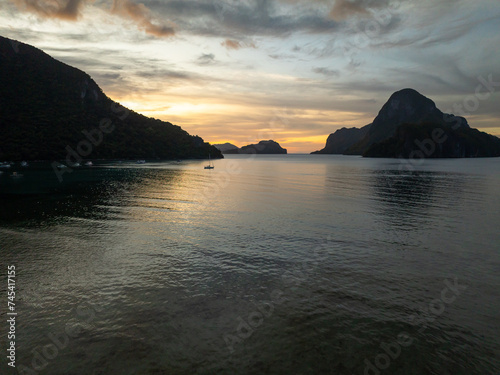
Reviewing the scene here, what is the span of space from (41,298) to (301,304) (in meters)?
18.1

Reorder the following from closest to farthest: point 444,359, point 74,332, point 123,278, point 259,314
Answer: point 444,359
point 74,332
point 259,314
point 123,278

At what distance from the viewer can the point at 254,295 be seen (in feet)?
66.3

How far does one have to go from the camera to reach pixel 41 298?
64.2ft

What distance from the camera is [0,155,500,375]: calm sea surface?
555 inches

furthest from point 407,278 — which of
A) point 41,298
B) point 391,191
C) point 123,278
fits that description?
point 391,191

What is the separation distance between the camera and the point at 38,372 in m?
13.1

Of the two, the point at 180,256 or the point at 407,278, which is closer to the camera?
the point at 407,278

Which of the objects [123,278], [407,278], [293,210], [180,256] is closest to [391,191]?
[293,210]

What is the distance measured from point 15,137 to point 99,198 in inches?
7545

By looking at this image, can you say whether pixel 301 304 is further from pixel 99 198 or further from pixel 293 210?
pixel 99 198

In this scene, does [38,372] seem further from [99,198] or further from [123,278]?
[99,198]

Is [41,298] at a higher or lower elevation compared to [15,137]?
lower

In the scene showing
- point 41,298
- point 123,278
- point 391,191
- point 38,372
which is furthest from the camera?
point 391,191

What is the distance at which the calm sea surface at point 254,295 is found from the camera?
14.1 meters
